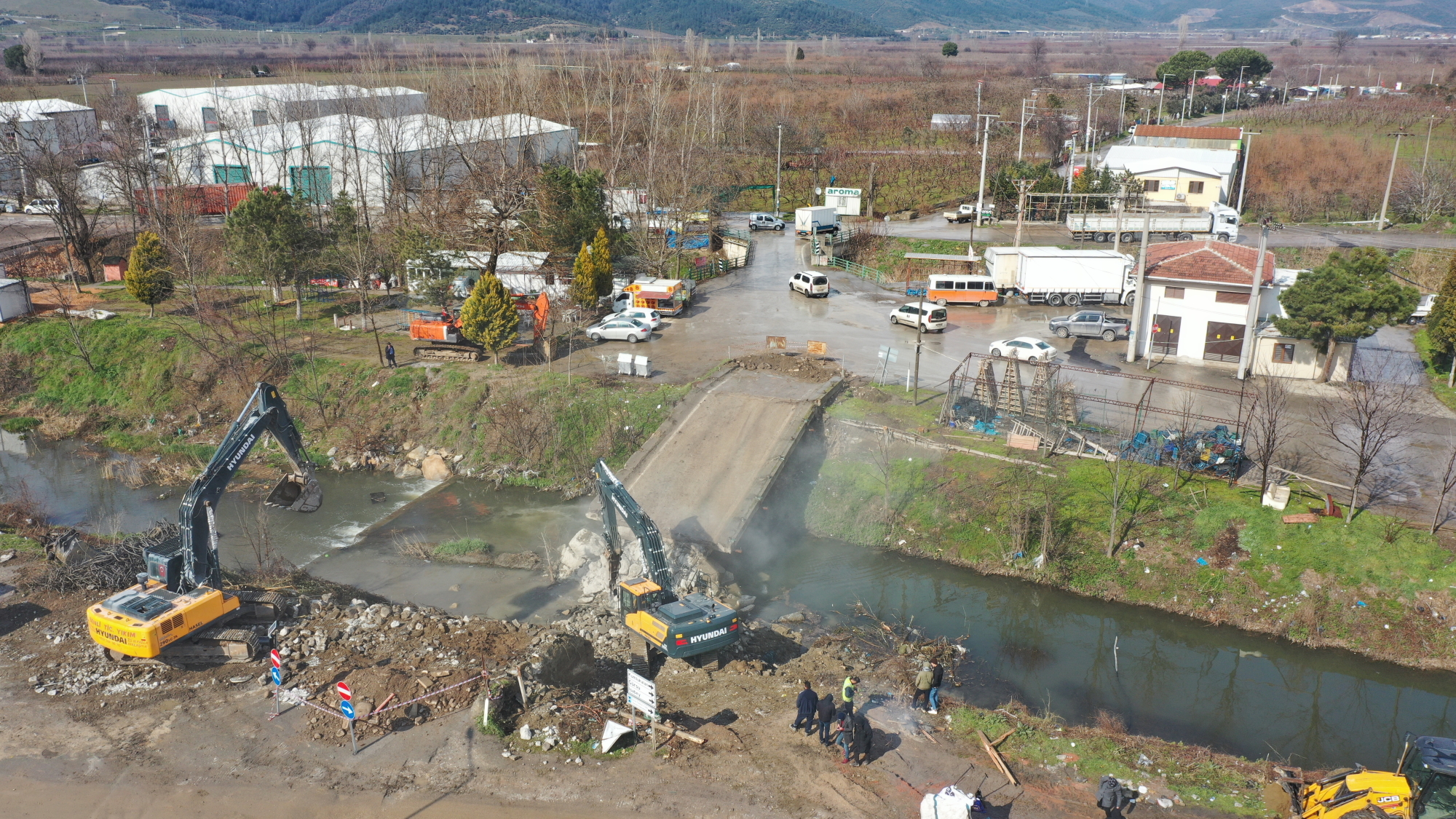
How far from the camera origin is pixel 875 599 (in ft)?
71.0

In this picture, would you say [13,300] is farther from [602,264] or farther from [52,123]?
[52,123]

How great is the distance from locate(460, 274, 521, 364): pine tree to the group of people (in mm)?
19797

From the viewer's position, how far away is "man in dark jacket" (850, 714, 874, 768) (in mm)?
13953

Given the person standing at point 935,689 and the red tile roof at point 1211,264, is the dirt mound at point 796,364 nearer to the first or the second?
the red tile roof at point 1211,264

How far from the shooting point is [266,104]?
59.0 metres

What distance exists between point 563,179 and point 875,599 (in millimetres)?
27001

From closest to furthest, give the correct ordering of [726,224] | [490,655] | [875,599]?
[490,655] < [875,599] < [726,224]

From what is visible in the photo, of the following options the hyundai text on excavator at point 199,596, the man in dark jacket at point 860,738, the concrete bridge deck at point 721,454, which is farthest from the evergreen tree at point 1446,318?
the hyundai text on excavator at point 199,596

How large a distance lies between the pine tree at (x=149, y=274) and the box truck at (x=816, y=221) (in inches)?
1225

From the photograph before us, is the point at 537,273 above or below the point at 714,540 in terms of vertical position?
above

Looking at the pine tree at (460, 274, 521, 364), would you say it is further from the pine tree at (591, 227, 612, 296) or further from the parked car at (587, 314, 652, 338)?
the pine tree at (591, 227, 612, 296)

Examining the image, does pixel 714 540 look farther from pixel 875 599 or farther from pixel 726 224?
pixel 726 224

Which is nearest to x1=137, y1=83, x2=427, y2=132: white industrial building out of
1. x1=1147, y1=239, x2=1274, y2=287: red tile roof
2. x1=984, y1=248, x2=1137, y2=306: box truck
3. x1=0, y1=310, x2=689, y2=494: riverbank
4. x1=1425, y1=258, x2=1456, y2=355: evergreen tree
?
x1=0, y1=310, x2=689, y2=494: riverbank

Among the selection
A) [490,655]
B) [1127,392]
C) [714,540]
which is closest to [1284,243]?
[1127,392]
